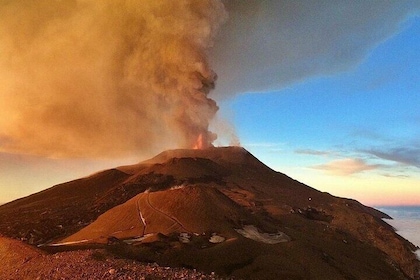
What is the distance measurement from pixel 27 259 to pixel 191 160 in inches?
2774

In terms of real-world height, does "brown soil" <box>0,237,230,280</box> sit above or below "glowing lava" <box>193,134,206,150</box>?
below

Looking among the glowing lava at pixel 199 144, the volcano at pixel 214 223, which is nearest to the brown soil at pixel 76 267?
the volcano at pixel 214 223

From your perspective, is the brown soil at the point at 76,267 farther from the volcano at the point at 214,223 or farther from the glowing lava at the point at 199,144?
the glowing lava at the point at 199,144

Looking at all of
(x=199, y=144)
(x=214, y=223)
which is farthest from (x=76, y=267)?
(x=199, y=144)

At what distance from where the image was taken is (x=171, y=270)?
27.1 metres

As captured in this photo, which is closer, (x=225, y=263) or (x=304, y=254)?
(x=225, y=263)

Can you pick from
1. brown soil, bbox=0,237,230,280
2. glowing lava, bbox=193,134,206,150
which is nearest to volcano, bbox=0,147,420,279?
glowing lava, bbox=193,134,206,150

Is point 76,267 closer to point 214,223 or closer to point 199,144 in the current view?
point 214,223

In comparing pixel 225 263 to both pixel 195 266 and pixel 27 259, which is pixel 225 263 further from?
pixel 27 259

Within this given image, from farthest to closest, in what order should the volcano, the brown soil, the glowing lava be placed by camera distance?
the glowing lava → the volcano → the brown soil

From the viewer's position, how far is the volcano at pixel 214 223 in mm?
36812

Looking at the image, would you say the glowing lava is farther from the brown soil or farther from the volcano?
the brown soil

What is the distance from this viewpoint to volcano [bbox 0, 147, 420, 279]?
36.8m

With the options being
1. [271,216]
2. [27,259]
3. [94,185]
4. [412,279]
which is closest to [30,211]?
[94,185]
